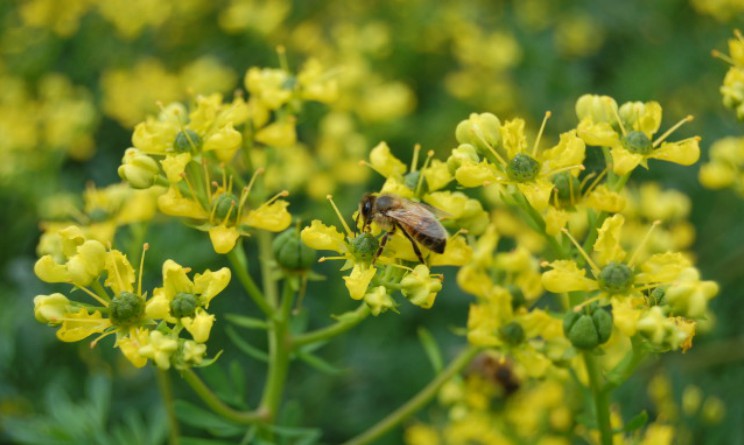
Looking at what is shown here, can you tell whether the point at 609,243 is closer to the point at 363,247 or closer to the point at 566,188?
the point at 566,188

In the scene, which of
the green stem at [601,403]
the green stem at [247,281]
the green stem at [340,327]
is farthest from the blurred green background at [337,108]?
the green stem at [601,403]

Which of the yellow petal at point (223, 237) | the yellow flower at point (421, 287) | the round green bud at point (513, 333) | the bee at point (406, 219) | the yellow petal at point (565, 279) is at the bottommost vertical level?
the round green bud at point (513, 333)

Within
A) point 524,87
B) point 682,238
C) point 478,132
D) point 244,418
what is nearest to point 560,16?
point 524,87

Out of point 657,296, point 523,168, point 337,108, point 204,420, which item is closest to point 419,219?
point 523,168

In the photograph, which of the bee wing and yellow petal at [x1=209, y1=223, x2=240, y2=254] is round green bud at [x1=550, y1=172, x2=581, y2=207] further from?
yellow petal at [x1=209, y1=223, x2=240, y2=254]

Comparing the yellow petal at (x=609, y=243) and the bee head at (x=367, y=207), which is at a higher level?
the bee head at (x=367, y=207)

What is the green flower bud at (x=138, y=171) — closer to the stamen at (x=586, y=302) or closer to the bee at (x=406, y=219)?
the bee at (x=406, y=219)

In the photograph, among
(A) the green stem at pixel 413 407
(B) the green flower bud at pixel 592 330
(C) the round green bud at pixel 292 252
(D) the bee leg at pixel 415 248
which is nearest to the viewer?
(B) the green flower bud at pixel 592 330

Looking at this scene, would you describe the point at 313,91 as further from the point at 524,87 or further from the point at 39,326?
the point at 524,87

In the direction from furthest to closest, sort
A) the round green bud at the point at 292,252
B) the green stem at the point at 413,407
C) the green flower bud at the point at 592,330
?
the green stem at the point at 413,407
the round green bud at the point at 292,252
the green flower bud at the point at 592,330
